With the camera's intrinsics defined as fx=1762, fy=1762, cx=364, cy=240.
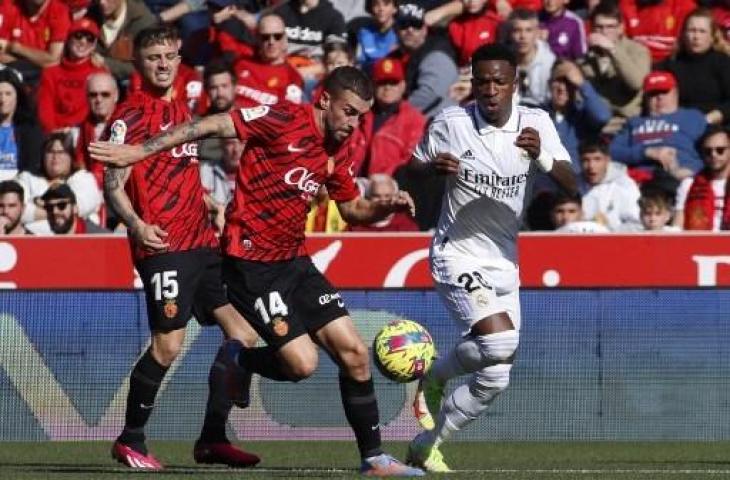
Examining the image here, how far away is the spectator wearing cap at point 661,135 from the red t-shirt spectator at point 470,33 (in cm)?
199

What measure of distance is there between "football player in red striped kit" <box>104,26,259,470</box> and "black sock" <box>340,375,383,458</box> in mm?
1011

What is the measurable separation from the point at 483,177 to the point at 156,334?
2.20 meters

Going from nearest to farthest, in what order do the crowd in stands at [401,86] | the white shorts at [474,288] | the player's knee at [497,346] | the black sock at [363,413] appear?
the black sock at [363,413] < the player's knee at [497,346] < the white shorts at [474,288] < the crowd in stands at [401,86]

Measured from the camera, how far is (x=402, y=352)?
10180 millimetres

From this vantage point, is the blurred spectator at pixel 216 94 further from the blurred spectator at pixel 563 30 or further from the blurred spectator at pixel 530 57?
the blurred spectator at pixel 563 30

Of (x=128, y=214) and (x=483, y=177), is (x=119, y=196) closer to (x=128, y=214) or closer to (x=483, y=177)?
(x=128, y=214)

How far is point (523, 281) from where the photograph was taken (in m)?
13.9

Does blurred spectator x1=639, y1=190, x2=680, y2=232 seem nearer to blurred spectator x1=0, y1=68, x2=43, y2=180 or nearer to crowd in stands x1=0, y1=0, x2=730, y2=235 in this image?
crowd in stands x1=0, y1=0, x2=730, y2=235

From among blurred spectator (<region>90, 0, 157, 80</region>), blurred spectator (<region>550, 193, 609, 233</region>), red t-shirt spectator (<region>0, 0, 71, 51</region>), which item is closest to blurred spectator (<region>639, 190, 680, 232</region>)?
blurred spectator (<region>550, 193, 609, 233</region>)

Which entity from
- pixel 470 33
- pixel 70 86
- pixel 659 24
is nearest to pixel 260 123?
pixel 70 86

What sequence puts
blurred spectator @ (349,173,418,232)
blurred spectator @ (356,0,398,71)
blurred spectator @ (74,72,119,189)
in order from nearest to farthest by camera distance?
1. blurred spectator @ (349,173,418,232)
2. blurred spectator @ (74,72,119,189)
3. blurred spectator @ (356,0,398,71)

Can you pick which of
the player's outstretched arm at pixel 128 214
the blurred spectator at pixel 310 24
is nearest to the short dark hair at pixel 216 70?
the blurred spectator at pixel 310 24

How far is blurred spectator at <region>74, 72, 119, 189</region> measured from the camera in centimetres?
1709

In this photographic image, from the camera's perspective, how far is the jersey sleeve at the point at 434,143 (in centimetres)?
1042
